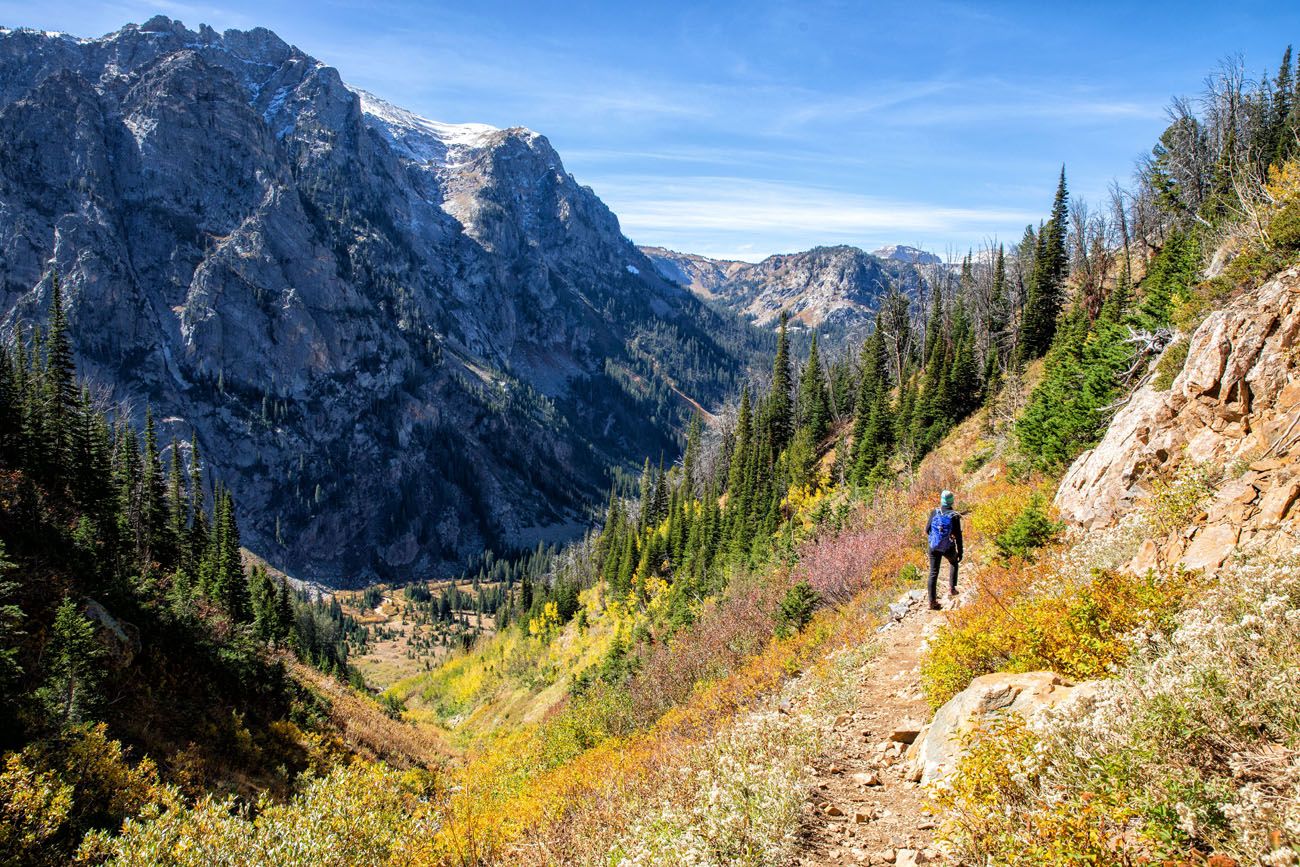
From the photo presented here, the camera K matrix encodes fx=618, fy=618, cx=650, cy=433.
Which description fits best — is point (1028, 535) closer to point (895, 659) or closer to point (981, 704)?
point (895, 659)

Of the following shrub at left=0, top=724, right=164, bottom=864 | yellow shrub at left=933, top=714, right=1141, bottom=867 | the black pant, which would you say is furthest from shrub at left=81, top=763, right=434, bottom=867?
the black pant

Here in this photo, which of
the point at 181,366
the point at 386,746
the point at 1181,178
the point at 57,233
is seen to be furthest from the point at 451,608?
the point at 1181,178

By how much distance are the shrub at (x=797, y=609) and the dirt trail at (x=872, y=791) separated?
5.72 meters

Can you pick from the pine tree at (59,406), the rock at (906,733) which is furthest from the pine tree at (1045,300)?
the pine tree at (59,406)

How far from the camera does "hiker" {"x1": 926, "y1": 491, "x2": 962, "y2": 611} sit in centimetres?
1223

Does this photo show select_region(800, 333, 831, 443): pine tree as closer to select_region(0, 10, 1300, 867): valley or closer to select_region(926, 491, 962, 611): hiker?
select_region(0, 10, 1300, 867): valley

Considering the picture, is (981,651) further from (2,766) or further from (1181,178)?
(1181,178)

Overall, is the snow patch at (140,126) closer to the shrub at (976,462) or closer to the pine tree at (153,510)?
the pine tree at (153,510)

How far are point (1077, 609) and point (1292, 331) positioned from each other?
6294mm

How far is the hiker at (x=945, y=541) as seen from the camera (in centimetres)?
1223

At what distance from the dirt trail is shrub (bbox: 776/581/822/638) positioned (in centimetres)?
572

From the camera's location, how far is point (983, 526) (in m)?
15.2

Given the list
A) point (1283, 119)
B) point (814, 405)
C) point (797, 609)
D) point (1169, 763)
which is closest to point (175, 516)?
point (797, 609)

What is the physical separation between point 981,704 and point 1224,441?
6.78 m
